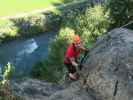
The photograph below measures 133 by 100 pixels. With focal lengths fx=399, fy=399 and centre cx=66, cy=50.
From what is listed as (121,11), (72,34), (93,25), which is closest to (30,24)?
(93,25)

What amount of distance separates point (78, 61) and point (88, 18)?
12.5 metres

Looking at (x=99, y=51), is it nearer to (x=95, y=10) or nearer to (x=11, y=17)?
(x=95, y=10)

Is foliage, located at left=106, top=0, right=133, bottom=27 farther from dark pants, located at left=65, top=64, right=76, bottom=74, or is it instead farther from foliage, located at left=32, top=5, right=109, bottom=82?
dark pants, located at left=65, top=64, right=76, bottom=74

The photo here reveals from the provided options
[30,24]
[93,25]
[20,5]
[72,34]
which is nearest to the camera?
[72,34]

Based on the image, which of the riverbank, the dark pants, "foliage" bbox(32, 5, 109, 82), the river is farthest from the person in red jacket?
the riverbank

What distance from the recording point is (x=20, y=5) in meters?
45.2

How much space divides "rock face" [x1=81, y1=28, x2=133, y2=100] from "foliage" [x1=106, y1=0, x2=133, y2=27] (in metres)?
11.4

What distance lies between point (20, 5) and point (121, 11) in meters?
24.1

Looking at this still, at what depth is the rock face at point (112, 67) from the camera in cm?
908

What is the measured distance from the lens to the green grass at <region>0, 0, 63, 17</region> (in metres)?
43.0

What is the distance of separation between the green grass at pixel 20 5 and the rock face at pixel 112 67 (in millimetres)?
32073

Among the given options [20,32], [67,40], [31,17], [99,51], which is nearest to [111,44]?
[99,51]

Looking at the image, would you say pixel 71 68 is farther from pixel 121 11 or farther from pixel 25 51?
pixel 25 51

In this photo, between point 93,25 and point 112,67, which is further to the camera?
point 93,25
